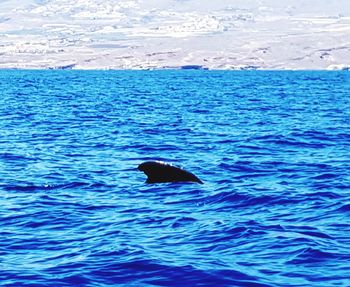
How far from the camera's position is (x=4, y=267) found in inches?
618

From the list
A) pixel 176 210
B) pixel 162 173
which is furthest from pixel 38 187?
pixel 176 210

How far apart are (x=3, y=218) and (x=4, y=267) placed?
5.16 meters

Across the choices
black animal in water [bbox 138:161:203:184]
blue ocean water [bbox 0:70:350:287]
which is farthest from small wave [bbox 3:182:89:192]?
black animal in water [bbox 138:161:203:184]

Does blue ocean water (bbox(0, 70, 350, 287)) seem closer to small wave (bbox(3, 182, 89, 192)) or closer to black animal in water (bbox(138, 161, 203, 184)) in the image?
small wave (bbox(3, 182, 89, 192))

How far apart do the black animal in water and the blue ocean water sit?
1.87 ft

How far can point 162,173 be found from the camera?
2675 cm

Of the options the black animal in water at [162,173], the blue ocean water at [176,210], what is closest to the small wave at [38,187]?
the blue ocean water at [176,210]

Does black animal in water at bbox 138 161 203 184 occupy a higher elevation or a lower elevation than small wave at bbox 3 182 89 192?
higher

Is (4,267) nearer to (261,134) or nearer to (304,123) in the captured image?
(261,134)

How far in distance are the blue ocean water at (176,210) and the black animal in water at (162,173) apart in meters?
0.57

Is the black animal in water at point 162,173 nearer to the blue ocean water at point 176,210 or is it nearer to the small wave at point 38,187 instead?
Result: the blue ocean water at point 176,210

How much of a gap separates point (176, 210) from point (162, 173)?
5.36 m

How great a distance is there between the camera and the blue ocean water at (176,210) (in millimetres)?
15375

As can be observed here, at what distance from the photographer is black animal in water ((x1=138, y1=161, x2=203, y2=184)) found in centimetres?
2664
